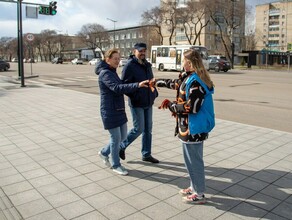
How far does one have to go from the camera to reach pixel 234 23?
49.3m

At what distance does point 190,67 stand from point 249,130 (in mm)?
4422

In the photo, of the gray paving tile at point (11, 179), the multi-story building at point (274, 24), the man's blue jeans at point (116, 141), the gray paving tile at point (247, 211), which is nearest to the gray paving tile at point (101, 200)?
the man's blue jeans at point (116, 141)

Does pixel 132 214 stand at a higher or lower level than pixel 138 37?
lower

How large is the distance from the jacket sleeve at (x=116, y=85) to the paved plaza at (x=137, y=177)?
1248 mm

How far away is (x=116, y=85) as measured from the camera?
13.7ft

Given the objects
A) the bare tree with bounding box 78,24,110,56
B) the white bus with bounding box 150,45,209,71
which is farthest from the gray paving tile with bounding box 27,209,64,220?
the bare tree with bounding box 78,24,110,56

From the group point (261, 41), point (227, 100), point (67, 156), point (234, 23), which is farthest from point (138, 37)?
point (67, 156)

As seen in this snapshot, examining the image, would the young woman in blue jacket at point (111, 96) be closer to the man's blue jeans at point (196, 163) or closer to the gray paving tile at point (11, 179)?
the man's blue jeans at point (196, 163)

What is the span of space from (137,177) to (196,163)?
1.15 meters

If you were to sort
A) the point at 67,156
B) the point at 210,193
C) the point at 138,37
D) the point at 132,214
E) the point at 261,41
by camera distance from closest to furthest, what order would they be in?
1. the point at 132,214
2. the point at 210,193
3. the point at 67,156
4. the point at 138,37
5. the point at 261,41

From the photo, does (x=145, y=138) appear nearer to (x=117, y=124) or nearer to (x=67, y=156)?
(x=117, y=124)

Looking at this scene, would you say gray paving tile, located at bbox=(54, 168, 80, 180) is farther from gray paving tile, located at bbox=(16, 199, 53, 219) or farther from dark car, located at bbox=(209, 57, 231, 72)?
dark car, located at bbox=(209, 57, 231, 72)

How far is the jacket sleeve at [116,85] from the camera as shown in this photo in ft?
13.4

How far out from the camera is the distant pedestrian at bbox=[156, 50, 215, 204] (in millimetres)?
3387
